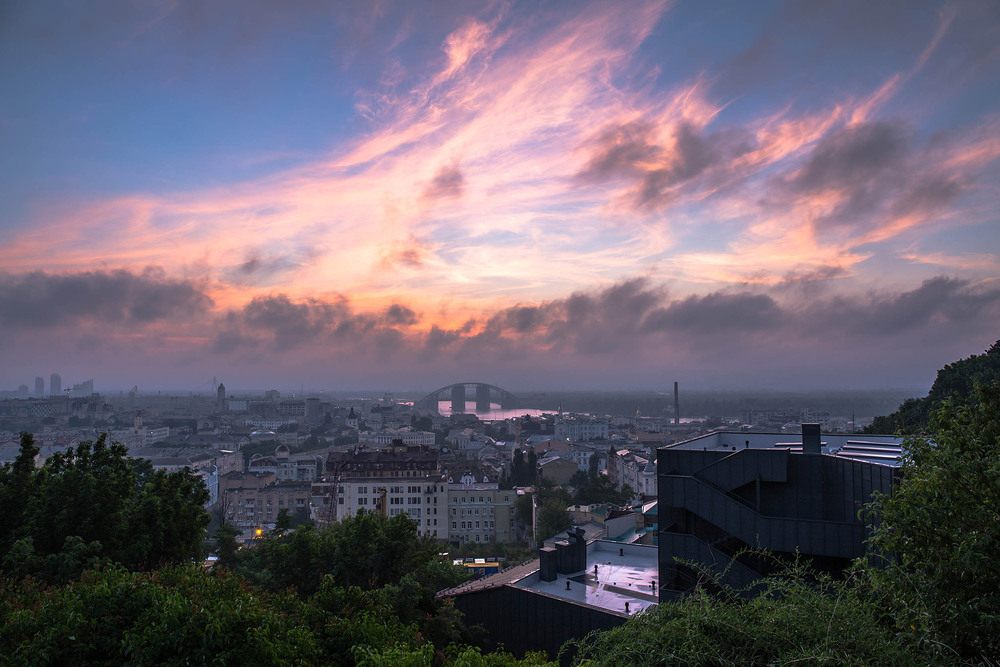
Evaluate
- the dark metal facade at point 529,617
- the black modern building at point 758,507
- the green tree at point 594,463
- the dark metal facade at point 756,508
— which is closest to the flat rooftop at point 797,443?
the black modern building at point 758,507

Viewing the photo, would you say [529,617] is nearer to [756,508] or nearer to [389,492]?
[756,508]

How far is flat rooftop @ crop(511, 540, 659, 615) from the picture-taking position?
1109 centimetres

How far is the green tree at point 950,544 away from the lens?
377 cm

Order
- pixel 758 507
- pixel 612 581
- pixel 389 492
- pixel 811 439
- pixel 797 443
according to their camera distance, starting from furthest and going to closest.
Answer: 1. pixel 389 492
2. pixel 797 443
3. pixel 612 581
4. pixel 811 439
5. pixel 758 507

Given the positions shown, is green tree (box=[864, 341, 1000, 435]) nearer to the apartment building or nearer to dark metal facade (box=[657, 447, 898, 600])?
dark metal facade (box=[657, 447, 898, 600])

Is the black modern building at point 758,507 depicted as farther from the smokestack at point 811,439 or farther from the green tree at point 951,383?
the green tree at point 951,383

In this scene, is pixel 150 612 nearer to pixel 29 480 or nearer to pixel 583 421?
pixel 29 480

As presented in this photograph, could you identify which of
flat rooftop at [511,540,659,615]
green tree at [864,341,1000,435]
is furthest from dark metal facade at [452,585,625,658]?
green tree at [864,341,1000,435]

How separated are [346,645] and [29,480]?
27.6 feet

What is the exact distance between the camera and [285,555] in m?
10.5

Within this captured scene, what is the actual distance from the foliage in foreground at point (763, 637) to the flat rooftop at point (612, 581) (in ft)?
21.1

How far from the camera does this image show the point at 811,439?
10.6m

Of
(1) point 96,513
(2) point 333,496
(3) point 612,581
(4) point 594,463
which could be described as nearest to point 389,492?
(2) point 333,496

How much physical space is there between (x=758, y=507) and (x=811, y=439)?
6.08 feet
